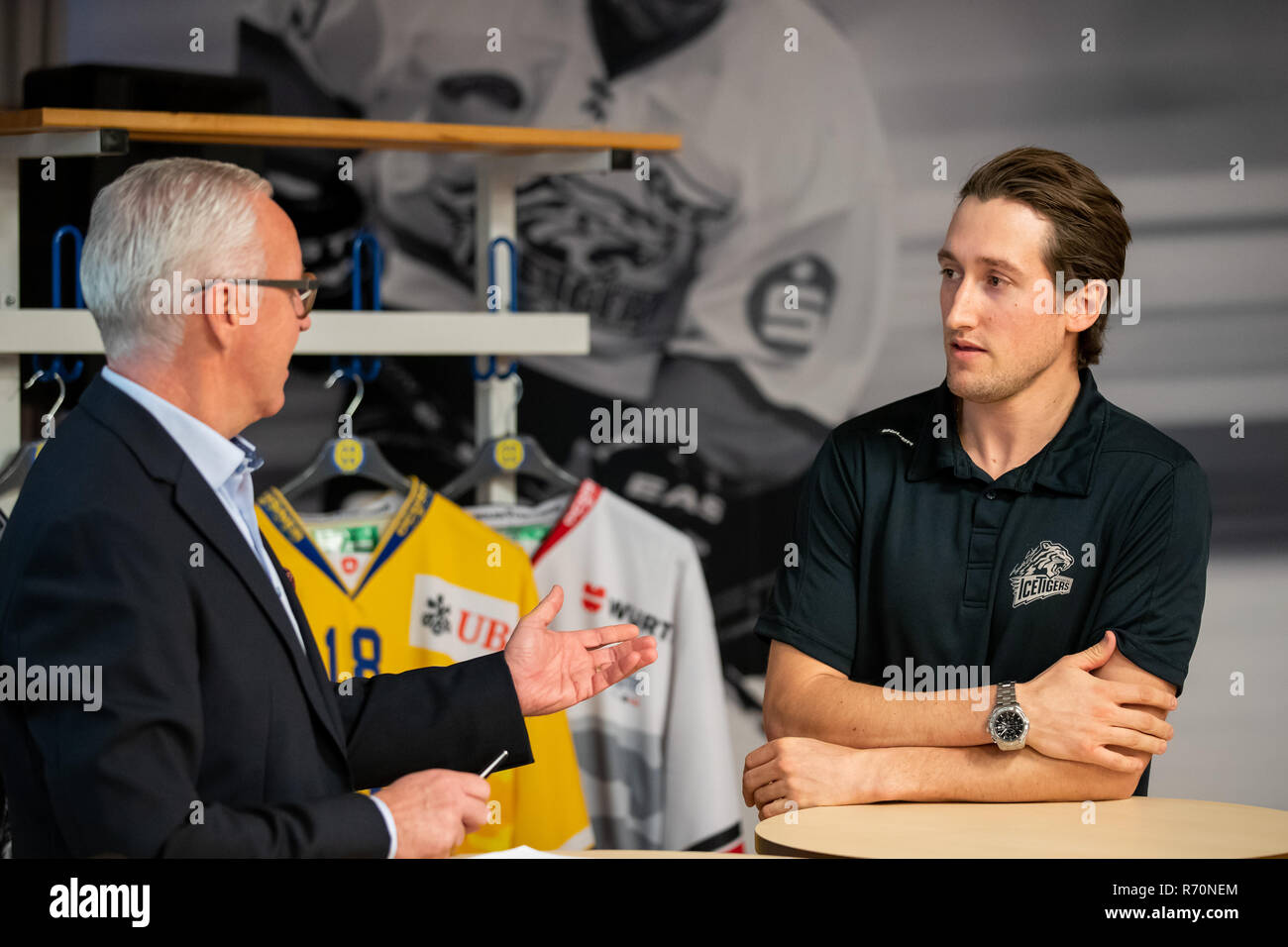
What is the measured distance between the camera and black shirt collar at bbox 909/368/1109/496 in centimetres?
218

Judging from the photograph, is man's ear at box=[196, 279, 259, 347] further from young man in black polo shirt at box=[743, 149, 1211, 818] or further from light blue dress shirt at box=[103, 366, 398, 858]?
young man in black polo shirt at box=[743, 149, 1211, 818]

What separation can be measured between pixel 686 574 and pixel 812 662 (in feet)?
3.01

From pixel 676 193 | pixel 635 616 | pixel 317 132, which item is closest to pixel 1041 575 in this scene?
pixel 635 616

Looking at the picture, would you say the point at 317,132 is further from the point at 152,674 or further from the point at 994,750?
the point at 994,750

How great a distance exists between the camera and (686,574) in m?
3.07

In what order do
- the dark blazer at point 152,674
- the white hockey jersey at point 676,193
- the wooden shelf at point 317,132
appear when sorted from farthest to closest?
the white hockey jersey at point 676,193, the wooden shelf at point 317,132, the dark blazer at point 152,674

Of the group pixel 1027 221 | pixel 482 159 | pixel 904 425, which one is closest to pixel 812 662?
pixel 904 425

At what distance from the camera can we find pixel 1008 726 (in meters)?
1.93

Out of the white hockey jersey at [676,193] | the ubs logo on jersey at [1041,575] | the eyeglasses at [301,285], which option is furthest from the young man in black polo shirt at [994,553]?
the white hockey jersey at [676,193]

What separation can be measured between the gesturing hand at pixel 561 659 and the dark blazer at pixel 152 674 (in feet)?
1.01

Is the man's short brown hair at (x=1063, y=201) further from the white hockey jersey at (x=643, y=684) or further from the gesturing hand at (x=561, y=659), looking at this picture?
the white hockey jersey at (x=643, y=684)

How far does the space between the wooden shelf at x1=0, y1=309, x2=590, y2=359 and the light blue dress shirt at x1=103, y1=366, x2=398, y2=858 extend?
1066mm

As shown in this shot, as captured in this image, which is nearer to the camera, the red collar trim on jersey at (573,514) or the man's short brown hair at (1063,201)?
the man's short brown hair at (1063,201)

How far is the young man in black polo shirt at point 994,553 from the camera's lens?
196cm
